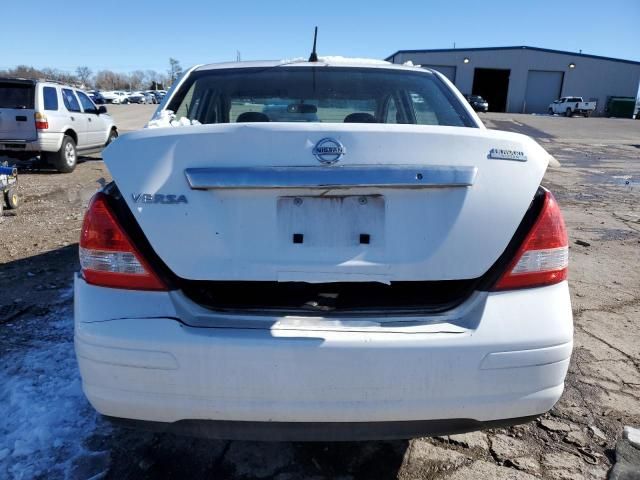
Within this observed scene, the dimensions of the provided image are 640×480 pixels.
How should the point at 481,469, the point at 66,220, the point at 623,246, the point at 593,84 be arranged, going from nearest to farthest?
the point at 481,469 < the point at 623,246 < the point at 66,220 < the point at 593,84

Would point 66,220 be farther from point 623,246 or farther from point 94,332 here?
point 623,246

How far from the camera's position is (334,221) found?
1.67m

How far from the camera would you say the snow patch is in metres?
2.08

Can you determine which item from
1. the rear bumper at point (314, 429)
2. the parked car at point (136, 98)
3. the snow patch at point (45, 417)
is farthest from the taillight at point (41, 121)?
the parked car at point (136, 98)

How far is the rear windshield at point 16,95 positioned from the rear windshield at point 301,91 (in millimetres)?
9093

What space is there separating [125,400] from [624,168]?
15.0m

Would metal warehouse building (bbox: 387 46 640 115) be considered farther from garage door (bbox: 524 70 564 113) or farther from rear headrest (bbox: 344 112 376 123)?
rear headrest (bbox: 344 112 376 123)

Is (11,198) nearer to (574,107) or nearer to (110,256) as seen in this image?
(110,256)

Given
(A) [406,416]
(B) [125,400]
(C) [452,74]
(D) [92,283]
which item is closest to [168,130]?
(D) [92,283]

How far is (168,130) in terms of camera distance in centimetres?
167

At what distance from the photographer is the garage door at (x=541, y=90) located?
5334 centimetres

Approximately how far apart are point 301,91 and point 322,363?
181 centimetres

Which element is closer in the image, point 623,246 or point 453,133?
point 453,133

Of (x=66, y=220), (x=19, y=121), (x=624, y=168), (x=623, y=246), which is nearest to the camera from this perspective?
(x=623, y=246)
